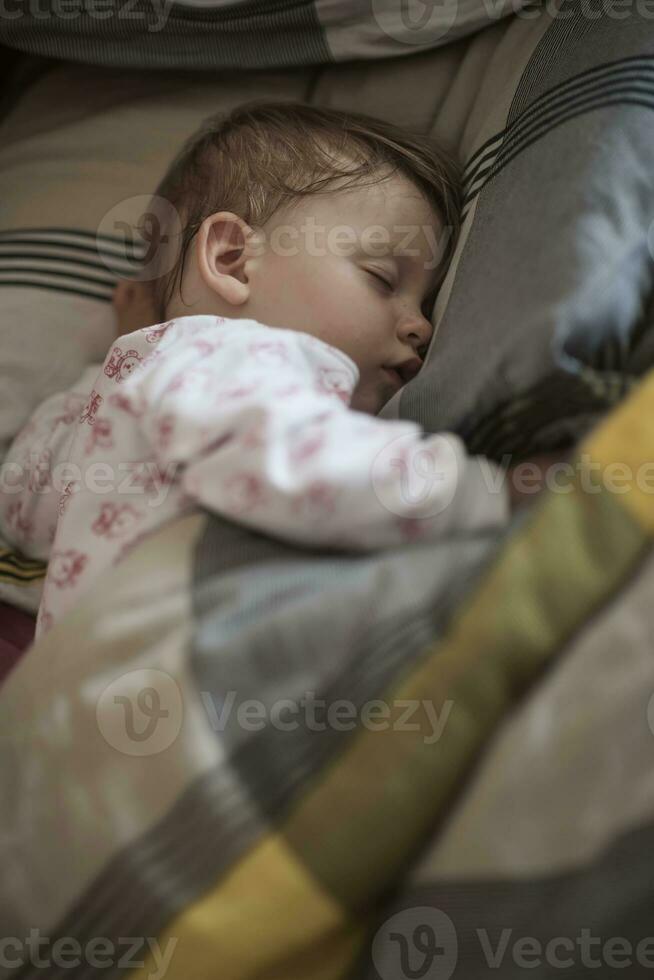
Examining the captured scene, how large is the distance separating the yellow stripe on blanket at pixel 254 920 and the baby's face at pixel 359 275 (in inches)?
19.5

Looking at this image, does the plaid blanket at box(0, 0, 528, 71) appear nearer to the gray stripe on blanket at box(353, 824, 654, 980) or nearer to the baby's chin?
the baby's chin

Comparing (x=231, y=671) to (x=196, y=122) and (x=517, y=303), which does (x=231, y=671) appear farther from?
(x=196, y=122)

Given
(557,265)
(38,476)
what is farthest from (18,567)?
(557,265)

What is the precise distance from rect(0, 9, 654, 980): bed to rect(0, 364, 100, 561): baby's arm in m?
0.33

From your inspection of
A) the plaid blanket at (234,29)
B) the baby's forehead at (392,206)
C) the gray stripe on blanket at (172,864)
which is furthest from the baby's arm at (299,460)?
the plaid blanket at (234,29)

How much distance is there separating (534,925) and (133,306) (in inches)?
30.7

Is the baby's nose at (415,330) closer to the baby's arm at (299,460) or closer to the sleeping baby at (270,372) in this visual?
the sleeping baby at (270,372)

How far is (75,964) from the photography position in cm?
62

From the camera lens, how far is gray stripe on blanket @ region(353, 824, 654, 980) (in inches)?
21.8

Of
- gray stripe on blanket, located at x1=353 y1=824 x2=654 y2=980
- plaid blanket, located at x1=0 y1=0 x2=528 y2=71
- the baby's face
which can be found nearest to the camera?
gray stripe on blanket, located at x1=353 y1=824 x2=654 y2=980

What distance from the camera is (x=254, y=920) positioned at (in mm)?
574

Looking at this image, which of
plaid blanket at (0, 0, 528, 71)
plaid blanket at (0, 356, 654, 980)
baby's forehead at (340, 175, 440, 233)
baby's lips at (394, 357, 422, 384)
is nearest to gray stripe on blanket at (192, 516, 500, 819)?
plaid blanket at (0, 356, 654, 980)

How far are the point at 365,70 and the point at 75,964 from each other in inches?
37.7

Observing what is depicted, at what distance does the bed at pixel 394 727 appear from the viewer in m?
0.56
